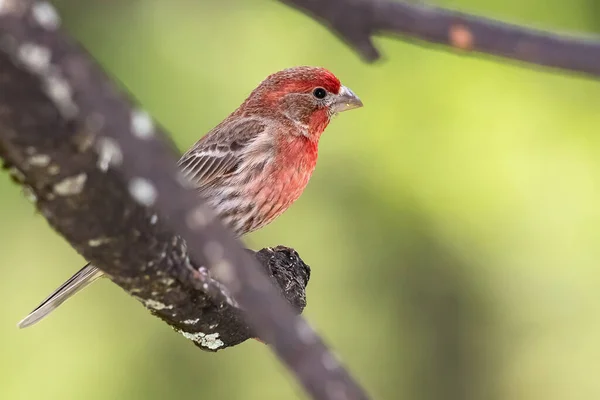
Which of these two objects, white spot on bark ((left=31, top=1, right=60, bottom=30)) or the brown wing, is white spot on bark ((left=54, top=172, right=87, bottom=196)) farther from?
the brown wing

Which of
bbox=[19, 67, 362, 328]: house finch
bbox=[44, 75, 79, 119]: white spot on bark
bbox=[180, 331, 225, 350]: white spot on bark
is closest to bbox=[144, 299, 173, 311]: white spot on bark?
bbox=[180, 331, 225, 350]: white spot on bark

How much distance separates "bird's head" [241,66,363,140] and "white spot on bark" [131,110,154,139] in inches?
141

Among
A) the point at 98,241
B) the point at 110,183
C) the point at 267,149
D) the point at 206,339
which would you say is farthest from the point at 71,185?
the point at 267,149

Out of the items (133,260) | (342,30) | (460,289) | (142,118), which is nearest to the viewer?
(142,118)

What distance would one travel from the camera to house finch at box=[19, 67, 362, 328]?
438 centimetres

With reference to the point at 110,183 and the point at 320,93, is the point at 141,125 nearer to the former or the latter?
the point at 110,183

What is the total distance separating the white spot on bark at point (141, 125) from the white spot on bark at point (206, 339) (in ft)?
6.12

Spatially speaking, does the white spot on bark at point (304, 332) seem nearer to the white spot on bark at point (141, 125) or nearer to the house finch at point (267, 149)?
the white spot on bark at point (141, 125)

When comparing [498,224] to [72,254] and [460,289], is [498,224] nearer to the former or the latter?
[460,289]

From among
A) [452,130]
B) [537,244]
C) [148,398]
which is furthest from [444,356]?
[148,398]

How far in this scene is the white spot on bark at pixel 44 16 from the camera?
113 cm

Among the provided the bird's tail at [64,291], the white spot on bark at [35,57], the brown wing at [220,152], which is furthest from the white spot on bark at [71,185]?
the brown wing at [220,152]

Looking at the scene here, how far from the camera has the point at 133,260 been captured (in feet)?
6.25

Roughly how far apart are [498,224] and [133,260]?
405 cm
